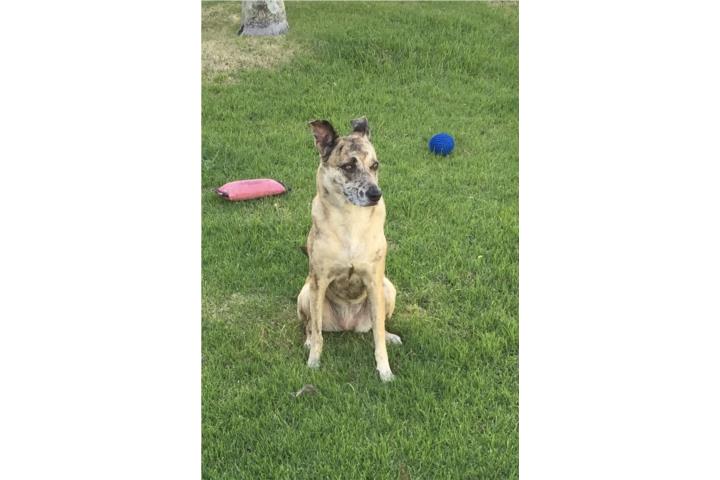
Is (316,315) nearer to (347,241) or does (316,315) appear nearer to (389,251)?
(347,241)

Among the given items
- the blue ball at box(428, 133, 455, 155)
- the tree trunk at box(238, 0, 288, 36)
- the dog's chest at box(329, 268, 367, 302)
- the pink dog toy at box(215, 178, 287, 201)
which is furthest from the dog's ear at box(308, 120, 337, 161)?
the tree trunk at box(238, 0, 288, 36)

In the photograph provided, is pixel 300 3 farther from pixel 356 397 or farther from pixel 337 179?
pixel 356 397

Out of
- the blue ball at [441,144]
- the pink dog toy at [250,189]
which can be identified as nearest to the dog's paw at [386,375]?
the pink dog toy at [250,189]

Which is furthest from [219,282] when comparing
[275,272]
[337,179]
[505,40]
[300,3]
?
[300,3]

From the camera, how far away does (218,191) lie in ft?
21.7

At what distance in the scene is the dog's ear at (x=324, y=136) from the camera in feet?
13.1

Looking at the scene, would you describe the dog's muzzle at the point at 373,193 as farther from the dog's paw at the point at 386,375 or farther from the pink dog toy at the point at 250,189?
the pink dog toy at the point at 250,189

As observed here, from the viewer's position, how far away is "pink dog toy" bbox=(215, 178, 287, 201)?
660cm

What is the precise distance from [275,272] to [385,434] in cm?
203

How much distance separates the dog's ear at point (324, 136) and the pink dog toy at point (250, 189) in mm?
2648

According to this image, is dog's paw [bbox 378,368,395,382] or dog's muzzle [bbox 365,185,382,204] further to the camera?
dog's paw [bbox 378,368,395,382]

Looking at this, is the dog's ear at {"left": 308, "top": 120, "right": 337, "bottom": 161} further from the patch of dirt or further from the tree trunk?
the tree trunk

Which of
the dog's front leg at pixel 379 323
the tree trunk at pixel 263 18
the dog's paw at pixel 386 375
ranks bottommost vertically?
the dog's paw at pixel 386 375

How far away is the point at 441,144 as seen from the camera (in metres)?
7.18
